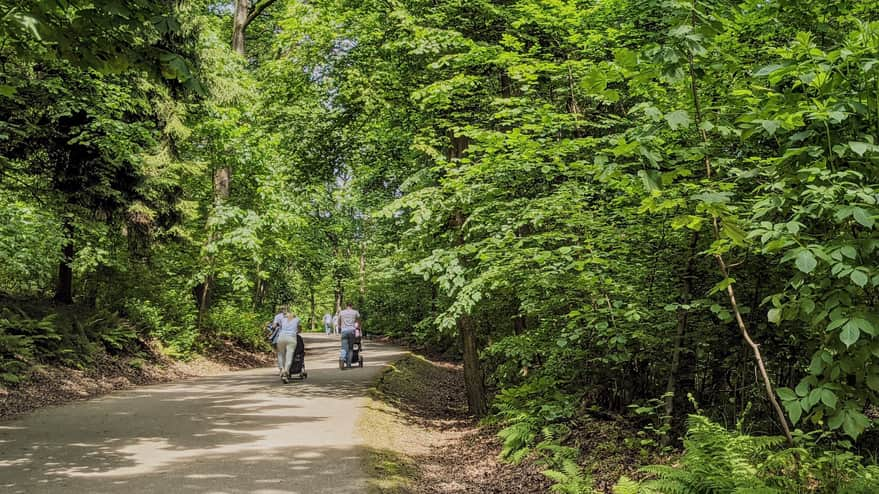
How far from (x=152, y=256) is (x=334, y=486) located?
12403 millimetres

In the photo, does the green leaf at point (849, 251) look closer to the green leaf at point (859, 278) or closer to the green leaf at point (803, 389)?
the green leaf at point (859, 278)

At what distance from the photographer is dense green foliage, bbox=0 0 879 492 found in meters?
3.80

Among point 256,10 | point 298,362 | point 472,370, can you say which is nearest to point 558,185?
point 472,370

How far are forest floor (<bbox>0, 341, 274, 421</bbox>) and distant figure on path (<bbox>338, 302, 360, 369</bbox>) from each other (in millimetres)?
3964

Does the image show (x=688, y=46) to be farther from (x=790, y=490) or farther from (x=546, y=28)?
(x=546, y=28)

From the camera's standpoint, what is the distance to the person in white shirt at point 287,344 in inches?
608

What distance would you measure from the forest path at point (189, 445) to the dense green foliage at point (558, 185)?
8.10 feet

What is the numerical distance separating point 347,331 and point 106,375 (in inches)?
263

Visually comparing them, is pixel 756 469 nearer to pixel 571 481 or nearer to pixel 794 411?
pixel 794 411

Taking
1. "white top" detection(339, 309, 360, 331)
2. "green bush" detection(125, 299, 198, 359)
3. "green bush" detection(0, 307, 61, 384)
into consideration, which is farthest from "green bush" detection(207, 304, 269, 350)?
"green bush" detection(0, 307, 61, 384)

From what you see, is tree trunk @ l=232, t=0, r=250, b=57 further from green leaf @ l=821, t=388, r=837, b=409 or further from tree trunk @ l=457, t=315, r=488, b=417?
green leaf @ l=821, t=388, r=837, b=409

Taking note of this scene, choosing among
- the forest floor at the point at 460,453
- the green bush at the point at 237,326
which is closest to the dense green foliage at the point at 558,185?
the forest floor at the point at 460,453

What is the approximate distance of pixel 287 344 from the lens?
15.5 metres

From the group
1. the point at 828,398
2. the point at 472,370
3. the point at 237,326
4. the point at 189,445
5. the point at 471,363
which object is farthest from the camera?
the point at 237,326
